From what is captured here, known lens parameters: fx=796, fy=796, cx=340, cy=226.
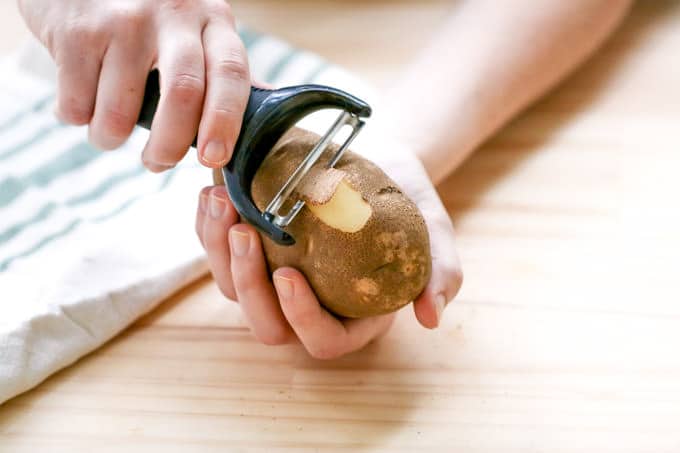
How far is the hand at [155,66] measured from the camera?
71 cm

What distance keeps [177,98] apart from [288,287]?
200mm

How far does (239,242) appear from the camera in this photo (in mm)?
767

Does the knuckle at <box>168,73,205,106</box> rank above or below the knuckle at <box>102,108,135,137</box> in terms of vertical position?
above

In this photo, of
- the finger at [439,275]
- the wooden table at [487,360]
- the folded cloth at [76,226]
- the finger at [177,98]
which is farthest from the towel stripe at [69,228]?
the finger at [439,275]

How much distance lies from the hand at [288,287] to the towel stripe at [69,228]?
0.64ft

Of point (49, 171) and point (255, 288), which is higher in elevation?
point (255, 288)

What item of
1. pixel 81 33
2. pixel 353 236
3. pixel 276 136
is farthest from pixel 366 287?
pixel 81 33

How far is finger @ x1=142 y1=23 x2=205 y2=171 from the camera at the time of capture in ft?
2.36

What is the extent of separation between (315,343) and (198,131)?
24 cm

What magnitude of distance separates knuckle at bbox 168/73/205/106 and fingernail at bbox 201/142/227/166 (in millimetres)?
55

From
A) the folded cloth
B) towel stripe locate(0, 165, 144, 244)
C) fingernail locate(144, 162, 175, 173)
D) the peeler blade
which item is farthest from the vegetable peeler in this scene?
towel stripe locate(0, 165, 144, 244)

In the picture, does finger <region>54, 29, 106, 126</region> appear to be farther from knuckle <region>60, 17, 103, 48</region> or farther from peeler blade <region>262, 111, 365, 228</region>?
peeler blade <region>262, 111, 365, 228</region>

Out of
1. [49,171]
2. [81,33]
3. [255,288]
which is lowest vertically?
[49,171]

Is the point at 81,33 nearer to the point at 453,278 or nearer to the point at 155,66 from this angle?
the point at 155,66
